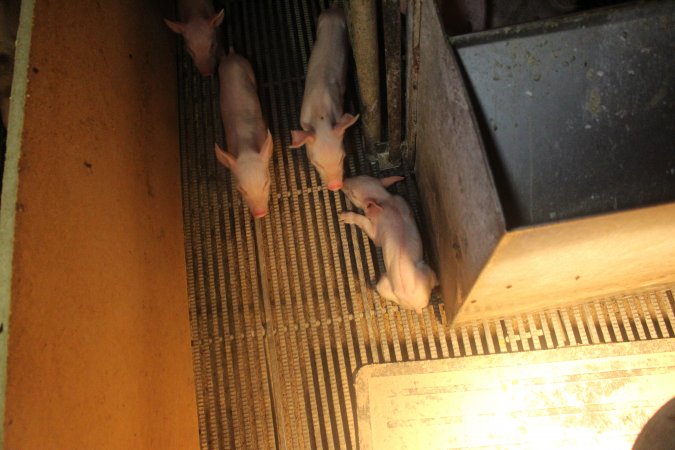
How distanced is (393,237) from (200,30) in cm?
121

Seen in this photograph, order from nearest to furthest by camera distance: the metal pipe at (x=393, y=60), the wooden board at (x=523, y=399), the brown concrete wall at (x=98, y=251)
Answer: the brown concrete wall at (x=98, y=251) < the metal pipe at (x=393, y=60) < the wooden board at (x=523, y=399)

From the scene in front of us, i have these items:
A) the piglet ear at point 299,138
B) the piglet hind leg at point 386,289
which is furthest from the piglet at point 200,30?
the piglet hind leg at point 386,289

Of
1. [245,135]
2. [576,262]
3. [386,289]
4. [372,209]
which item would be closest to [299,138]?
[245,135]

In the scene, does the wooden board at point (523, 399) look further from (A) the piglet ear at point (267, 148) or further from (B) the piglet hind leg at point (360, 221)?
(A) the piglet ear at point (267, 148)

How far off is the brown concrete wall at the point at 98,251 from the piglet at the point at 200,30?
0.15 meters

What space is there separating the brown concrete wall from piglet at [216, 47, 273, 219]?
26 cm

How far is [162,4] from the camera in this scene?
7.44 ft

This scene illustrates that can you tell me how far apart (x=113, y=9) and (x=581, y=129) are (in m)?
1.53

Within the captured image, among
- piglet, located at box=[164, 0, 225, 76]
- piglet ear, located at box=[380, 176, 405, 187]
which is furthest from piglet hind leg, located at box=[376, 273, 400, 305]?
piglet, located at box=[164, 0, 225, 76]

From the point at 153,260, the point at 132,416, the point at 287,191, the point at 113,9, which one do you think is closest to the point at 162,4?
the point at 113,9

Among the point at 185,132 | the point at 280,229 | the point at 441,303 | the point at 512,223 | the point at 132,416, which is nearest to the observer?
the point at 512,223

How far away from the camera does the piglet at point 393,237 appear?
68.2 inches

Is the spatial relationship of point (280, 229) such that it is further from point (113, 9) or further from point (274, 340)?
point (113, 9)

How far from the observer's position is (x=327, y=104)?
1959mm
